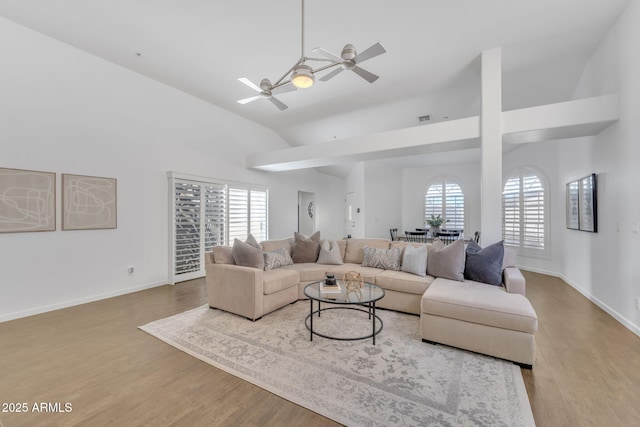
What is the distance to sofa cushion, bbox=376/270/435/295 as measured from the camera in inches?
134

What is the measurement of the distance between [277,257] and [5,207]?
3408 mm

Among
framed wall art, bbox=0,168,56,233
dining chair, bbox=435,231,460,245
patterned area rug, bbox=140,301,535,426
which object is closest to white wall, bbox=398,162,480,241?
dining chair, bbox=435,231,460,245

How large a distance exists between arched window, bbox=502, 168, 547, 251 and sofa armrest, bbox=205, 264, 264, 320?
622 cm

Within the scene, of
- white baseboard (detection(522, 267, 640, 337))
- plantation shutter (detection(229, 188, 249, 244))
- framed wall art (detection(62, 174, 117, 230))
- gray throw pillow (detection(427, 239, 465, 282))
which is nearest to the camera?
white baseboard (detection(522, 267, 640, 337))

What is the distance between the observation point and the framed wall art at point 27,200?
3320 millimetres

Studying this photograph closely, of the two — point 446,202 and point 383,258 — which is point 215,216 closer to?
point 383,258

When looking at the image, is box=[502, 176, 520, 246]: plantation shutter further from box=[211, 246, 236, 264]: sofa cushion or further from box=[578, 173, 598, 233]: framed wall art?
box=[211, 246, 236, 264]: sofa cushion

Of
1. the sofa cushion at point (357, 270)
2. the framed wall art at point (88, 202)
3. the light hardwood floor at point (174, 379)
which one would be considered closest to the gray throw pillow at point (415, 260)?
the sofa cushion at point (357, 270)

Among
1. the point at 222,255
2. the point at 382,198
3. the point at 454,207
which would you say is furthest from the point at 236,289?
the point at 454,207

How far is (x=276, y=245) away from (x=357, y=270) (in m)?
1.45

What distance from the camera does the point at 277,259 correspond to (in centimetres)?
414

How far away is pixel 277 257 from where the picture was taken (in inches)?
164

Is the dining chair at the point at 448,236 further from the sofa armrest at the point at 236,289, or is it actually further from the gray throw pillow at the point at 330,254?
the sofa armrest at the point at 236,289

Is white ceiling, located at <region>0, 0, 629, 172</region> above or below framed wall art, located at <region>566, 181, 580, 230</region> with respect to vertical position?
above
